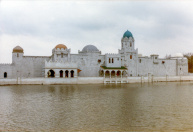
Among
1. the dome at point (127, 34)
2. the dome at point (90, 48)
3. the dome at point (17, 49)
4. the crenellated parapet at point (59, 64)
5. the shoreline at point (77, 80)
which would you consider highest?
the dome at point (127, 34)

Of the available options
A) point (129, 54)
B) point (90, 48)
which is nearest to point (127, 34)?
point (129, 54)

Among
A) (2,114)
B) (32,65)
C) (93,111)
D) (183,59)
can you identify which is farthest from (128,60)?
(2,114)

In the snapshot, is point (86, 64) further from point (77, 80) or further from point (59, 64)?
point (59, 64)

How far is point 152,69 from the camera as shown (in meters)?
64.5

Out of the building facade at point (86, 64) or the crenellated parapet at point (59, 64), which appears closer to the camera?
the crenellated parapet at point (59, 64)

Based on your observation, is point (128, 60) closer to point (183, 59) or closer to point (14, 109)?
point (183, 59)

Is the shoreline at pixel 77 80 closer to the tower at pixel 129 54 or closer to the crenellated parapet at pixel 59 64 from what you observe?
the crenellated parapet at pixel 59 64

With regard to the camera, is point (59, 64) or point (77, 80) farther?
point (59, 64)

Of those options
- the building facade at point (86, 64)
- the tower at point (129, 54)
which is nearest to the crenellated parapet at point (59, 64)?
the building facade at point (86, 64)

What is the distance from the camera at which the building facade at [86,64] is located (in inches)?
2073

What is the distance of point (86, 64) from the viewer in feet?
189

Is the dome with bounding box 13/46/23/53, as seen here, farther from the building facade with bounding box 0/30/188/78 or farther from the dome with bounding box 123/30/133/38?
the dome with bounding box 123/30/133/38

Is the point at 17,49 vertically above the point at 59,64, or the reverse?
the point at 17,49

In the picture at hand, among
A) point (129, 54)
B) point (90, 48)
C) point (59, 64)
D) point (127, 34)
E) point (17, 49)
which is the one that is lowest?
point (59, 64)
